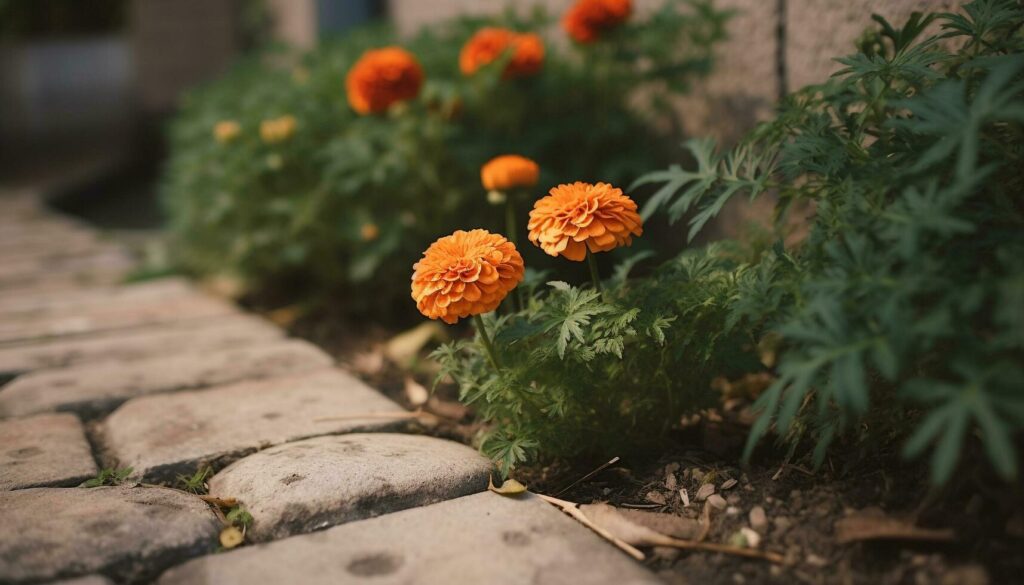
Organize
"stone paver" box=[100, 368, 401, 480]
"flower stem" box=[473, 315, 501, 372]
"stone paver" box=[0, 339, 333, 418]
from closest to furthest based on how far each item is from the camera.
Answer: "flower stem" box=[473, 315, 501, 372] < "stone paver" box=[100, 368, 401, 480] < "stone paver" box=[0, 339, 333, 418]

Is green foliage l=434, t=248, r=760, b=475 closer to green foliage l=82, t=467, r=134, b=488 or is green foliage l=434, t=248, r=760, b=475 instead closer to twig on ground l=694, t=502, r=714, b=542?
twig on ground l=694, t=502, r=714, b=542

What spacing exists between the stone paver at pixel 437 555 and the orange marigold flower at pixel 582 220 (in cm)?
46

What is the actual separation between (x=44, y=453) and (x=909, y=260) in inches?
64.0

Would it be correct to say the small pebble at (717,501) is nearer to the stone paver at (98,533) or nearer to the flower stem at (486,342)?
the flower stem at (486,342)

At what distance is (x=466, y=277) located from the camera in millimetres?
1390

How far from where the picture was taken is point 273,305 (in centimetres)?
332

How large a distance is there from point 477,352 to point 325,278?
1.62 metres

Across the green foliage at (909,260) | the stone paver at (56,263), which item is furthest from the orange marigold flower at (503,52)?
the stone paver at (56,263)

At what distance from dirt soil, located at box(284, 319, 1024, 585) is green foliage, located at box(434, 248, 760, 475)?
9 centimetres

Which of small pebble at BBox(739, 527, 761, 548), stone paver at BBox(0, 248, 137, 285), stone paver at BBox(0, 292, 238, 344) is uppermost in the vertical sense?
small pebble at BBox(739, 527, 761, 548)

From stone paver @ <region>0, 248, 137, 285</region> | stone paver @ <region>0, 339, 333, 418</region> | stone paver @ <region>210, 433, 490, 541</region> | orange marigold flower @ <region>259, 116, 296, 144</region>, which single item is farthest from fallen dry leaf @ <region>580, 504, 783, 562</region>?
stone paver @ <region>0, 248, 137, 285</region>

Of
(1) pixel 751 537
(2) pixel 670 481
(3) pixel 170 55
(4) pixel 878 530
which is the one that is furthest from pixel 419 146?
(3) pixel 170 55

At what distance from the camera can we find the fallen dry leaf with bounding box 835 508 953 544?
117 centimetres

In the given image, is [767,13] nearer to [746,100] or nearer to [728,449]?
[746,100]
